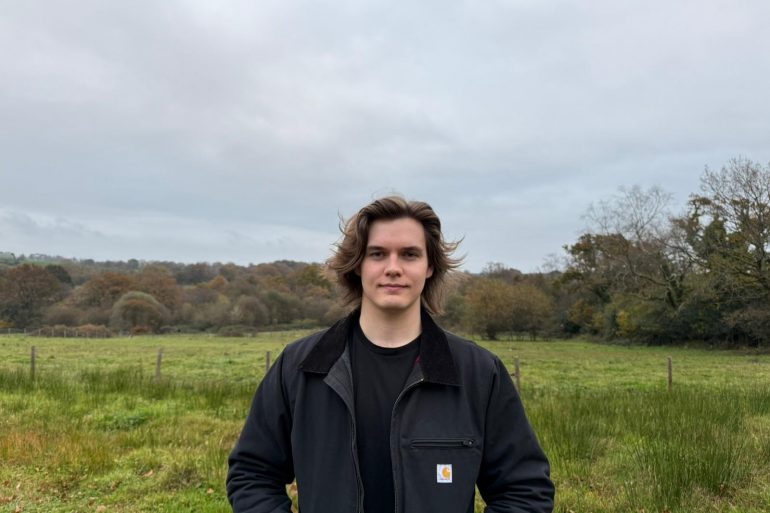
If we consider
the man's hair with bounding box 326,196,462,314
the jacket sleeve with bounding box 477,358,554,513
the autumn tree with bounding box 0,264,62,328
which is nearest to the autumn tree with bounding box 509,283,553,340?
the man's hair with bounding box 326,196,462,314

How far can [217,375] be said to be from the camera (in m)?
18.1

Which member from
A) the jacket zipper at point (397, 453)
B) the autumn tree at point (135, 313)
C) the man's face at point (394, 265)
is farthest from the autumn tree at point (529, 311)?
the jacket zipper at point (397, 453)

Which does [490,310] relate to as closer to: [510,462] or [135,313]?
[135,313]

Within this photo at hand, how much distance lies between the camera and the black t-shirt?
2.06m

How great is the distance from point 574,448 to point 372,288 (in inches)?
242

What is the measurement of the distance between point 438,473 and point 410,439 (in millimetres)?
158

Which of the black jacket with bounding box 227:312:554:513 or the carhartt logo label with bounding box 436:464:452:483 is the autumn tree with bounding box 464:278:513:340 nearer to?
the black jacket with bounding box 227:312:554:513

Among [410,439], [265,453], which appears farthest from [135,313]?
[410,439]

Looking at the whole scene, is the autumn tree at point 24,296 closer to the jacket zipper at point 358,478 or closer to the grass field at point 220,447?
the grass field at point 220,447

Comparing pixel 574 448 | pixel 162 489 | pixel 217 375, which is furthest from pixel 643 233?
pixel 162 489

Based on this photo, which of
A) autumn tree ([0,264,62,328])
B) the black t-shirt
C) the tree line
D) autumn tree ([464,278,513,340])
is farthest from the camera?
autumn tree ([0,264,62,328])

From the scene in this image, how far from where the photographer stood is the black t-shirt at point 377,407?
6.76 ft

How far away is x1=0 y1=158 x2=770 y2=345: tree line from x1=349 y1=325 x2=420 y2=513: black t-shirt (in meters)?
0.51

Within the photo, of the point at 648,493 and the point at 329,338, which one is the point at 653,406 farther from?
the point at 329,338
